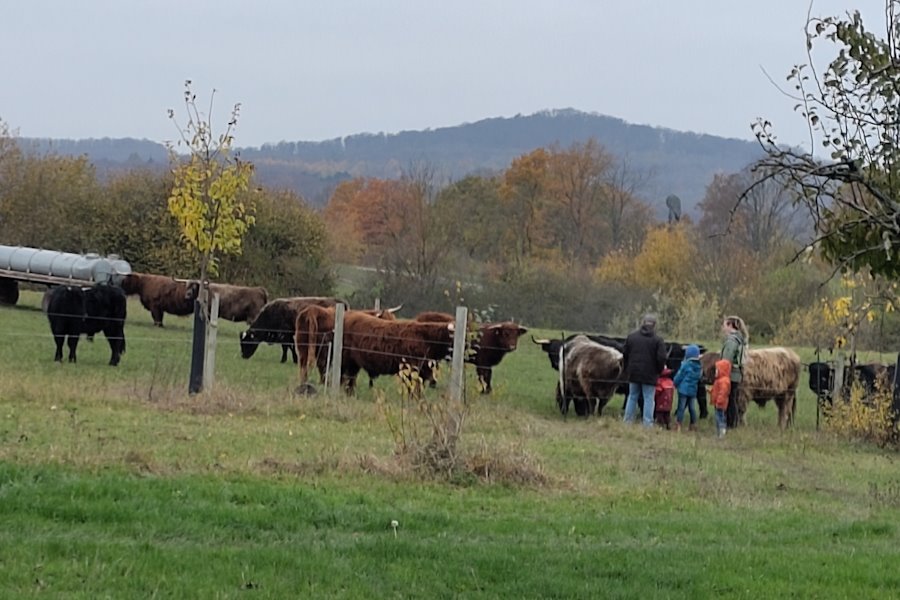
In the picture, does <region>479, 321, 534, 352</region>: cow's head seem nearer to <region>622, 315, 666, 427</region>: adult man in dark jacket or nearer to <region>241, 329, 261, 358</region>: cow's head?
<region>622, 315, 666, 427</region>: adult man in dark jacket

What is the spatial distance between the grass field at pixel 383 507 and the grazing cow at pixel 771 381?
115 inches

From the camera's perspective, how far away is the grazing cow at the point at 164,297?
3591cm

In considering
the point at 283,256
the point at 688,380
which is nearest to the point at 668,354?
the point at 688,380

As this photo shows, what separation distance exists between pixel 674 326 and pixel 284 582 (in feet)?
129

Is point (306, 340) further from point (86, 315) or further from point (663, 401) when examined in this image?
point (663, 401)

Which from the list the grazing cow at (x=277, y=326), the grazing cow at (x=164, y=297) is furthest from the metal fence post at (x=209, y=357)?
the grazing cow at (x=164, y=297)

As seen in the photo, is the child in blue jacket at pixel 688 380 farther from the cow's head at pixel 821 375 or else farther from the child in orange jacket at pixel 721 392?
the cow's head at pixel 821 375

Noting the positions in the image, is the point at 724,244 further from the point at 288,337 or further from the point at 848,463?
the point at 848,463

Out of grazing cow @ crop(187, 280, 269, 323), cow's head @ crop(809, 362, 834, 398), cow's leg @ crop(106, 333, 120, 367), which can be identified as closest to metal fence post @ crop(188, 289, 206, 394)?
cow's leg @ crop(106, 333, 120, 367)

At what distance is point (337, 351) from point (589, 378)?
4471 mm

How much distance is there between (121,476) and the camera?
9.35 meters

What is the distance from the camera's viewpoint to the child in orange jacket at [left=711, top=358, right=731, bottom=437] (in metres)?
18.0

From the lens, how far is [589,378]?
20344 mm

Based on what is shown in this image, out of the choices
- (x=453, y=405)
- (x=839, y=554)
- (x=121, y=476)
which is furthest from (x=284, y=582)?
(x=453, y=405)
